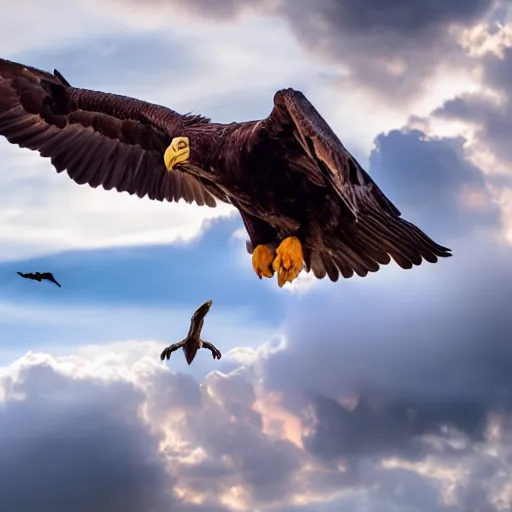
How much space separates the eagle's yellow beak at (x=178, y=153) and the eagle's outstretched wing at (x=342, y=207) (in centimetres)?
103

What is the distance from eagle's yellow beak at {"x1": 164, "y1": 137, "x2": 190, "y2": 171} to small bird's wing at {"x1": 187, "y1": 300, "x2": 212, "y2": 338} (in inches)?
57.2

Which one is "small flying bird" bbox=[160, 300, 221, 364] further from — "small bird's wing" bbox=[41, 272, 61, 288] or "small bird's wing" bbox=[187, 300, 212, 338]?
"small bird's wing" bbox=[41, 272, 61, 288]

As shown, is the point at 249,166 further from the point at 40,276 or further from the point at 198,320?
the point at 40,276

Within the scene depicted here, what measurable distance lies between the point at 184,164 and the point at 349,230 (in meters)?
1.72

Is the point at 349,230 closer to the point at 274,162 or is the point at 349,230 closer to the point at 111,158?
the point at 274,162

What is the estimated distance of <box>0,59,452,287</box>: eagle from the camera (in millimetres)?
10258

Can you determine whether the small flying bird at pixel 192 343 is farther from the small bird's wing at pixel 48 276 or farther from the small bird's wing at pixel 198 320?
the small bird's wing at pixel 48 276

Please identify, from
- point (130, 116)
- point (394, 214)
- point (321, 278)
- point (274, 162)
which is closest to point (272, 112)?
point (274, 162)

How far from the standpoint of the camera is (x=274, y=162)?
11141 mm

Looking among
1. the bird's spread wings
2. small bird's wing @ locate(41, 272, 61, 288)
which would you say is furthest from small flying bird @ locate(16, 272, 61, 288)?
the bird's spread wings

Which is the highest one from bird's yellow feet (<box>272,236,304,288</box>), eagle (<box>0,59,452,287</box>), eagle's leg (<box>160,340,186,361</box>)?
eagle (<box>0,59,452,287</box>)

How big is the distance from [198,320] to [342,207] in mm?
2063

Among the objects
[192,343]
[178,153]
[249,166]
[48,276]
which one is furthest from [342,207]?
[48,276]

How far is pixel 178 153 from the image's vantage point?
38.7ft
